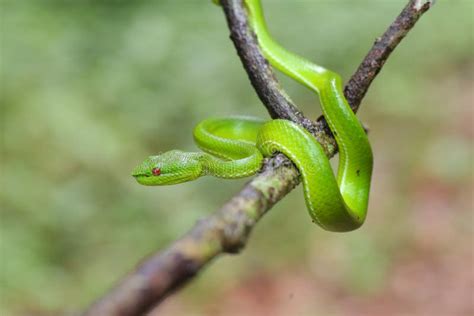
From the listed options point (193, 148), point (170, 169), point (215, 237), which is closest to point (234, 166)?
point (170, 169)

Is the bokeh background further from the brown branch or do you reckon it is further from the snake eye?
the brown branch

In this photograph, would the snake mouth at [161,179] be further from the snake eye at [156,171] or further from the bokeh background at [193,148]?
the bokeh background at [193,148]

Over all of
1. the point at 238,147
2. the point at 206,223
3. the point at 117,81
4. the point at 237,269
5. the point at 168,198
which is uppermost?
the point at 206,223

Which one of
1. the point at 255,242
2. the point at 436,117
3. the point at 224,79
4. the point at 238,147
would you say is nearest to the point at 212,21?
the point at 224,79

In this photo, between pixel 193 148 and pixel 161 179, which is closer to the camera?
pixel 161 179

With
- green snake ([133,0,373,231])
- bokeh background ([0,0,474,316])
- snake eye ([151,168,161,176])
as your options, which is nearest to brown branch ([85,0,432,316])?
green snake ([133,0,373,231])

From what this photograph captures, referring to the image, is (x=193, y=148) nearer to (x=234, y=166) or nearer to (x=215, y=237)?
(x=234, y=166)

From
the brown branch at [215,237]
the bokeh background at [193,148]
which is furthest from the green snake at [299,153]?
the bokeh background at [193,148]

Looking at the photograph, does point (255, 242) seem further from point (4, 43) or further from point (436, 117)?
point (4, 43)
